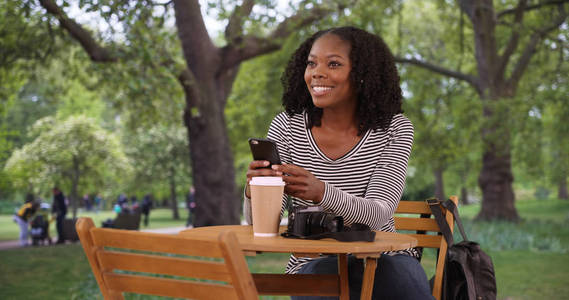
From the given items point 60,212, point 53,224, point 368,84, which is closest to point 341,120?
point 368,84

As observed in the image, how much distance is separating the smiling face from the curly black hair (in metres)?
0.03

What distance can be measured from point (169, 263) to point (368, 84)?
Result: 162 cm

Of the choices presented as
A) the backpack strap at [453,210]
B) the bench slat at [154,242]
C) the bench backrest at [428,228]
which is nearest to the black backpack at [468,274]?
the backpack strap at [453,210]

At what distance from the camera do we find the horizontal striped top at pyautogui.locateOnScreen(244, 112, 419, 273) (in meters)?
2.83

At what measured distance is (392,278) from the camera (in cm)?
263

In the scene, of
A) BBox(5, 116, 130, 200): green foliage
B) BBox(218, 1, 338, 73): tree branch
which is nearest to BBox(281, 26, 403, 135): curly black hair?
BBox(218, 1, 338, 73): tree branch

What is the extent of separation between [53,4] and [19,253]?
6592mm

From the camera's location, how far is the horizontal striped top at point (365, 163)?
2.83m

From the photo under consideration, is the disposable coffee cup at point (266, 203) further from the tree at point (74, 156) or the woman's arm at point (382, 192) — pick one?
the tree at point (74, 156)

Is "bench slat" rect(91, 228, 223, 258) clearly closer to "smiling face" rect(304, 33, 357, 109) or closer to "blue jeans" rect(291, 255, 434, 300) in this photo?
"blue jeans" rect(291, 255, 434, 300)

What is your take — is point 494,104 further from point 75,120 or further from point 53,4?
point 75,120

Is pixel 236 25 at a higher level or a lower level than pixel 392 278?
higher

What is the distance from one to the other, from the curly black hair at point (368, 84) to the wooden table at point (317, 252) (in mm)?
671

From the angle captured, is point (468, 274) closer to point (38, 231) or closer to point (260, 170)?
point (260, 170)
